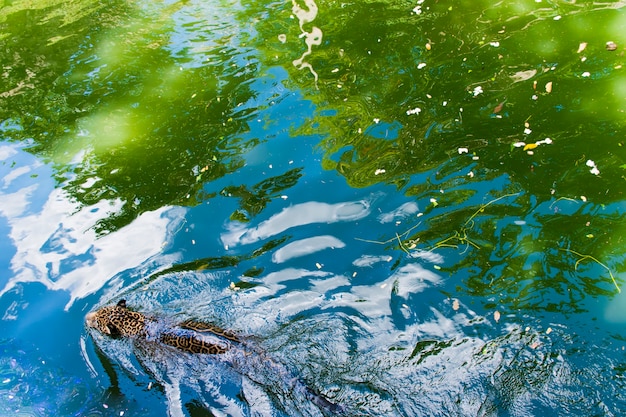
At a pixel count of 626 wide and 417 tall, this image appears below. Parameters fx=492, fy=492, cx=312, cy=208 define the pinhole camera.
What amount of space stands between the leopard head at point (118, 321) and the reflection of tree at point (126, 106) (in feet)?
4.17

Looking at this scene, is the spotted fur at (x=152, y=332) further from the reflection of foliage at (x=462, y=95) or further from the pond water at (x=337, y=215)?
the reflection of foliage at (x=462, y=95)

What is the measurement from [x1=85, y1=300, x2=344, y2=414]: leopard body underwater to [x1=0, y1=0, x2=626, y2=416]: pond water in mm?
108

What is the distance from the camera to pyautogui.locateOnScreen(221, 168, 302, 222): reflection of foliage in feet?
19.7

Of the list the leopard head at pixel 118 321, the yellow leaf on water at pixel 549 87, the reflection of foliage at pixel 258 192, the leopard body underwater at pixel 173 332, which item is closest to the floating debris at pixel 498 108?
the yellow leaf on water at pixel 549 87

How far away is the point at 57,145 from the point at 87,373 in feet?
13.5

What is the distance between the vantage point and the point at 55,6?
1166 cm

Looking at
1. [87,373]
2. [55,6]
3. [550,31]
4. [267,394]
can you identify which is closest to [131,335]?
[87,373]

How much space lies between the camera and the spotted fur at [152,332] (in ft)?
15.7

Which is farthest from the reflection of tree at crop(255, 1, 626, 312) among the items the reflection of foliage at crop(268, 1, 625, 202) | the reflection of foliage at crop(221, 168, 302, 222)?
the reflection of foliage at crop(221, 168, 302, 222)

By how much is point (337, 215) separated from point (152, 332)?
2377 mm

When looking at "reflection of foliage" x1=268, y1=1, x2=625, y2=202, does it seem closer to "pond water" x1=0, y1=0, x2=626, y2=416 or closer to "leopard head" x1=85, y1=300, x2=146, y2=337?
"pond water" x1=0, y1=0, x2=626, y2=416

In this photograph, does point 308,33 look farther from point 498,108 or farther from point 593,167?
point 593,167

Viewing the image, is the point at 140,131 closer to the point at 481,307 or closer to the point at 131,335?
the point at 131,335

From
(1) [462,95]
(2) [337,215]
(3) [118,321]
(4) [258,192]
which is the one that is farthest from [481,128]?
(3) [118,321]
